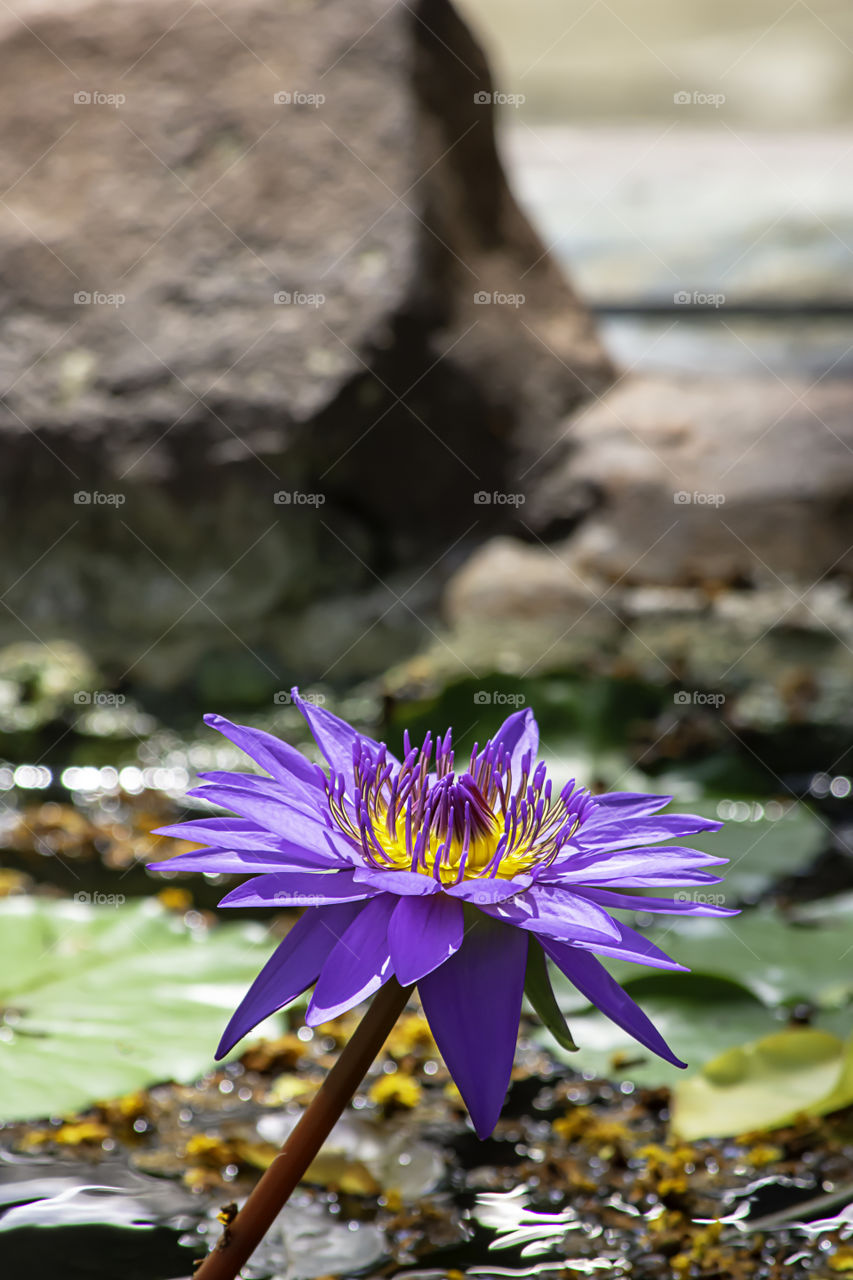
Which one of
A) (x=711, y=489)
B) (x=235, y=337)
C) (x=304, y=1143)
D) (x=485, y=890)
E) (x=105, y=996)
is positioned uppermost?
(x=235, y=337)

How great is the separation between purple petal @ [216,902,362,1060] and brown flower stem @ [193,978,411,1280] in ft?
0.14

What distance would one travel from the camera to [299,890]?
0.60m

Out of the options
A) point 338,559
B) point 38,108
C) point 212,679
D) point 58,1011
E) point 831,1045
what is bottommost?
point 831,1045

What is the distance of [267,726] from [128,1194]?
1.52 m

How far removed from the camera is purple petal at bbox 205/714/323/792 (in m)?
0.66

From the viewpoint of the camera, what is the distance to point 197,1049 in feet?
3.96

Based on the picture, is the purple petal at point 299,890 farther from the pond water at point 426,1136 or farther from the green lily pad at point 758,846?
the green lily pad at point 758,846

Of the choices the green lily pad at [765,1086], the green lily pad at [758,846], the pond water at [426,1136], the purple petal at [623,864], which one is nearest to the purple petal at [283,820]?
the purple petal at [623,864]

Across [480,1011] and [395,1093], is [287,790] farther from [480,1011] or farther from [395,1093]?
[395,1093]

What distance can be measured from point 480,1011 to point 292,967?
0.34 ft

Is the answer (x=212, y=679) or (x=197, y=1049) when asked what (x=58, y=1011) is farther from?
(x=212, y=679)

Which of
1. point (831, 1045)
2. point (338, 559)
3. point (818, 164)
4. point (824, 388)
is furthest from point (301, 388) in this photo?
point (818, 164)

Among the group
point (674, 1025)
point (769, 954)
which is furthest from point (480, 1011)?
point (769, 954)

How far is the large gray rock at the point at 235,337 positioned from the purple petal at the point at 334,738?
6.39 feet
